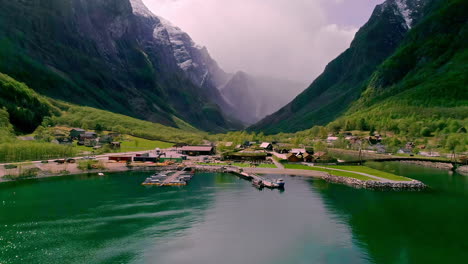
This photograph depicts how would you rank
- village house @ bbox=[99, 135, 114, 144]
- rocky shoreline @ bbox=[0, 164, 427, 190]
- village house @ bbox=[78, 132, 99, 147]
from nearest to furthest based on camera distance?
1. rocky shoreline @ bbox=[0, 164, 427, 190]
2. village house @ bbox=[78, 132, 99, 147]
3. village house @ bbox=[99, 135, 114, 144]

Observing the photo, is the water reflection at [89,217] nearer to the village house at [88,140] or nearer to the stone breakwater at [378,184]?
the stone breakwater at [378,184]

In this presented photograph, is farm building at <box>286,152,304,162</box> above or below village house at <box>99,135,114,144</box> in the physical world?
below

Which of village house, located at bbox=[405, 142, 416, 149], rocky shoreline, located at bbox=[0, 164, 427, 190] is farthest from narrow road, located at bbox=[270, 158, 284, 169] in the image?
village house, located at bbox=[405, 142, 416, 149]

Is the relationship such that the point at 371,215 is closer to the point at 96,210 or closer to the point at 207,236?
the point at 207,236

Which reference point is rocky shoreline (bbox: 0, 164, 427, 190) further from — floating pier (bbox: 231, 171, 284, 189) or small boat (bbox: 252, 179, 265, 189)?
small boat (bbox: 252, 179, 265, 189)

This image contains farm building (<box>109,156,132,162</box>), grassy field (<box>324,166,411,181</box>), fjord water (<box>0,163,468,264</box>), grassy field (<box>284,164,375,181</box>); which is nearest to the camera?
fjord water (<box>0,163,468,264</box>)

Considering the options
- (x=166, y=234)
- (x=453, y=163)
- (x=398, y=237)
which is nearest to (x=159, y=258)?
(x=166, y=234)

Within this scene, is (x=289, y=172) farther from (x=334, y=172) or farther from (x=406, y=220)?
(x=406, y=220)

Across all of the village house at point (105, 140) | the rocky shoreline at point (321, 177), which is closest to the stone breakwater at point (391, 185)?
the rocky shoreline at point (321, 177)
